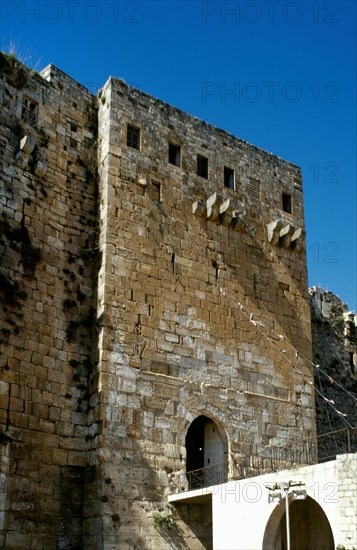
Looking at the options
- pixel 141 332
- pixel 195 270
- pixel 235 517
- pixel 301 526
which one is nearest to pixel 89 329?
pixel 141 332

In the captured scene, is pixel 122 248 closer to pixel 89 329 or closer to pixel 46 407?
pixel 89 329

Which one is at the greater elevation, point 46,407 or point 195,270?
point 195,270

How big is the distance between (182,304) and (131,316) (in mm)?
1540

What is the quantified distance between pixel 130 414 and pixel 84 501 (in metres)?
1.94

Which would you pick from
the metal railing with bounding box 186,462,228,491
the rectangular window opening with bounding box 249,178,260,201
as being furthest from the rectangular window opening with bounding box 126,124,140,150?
the metal railing with bounding box 186,462,228,491

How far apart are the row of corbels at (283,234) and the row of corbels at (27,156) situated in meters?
6.48

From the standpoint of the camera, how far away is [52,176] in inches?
672

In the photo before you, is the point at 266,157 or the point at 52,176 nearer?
the point at 52,176

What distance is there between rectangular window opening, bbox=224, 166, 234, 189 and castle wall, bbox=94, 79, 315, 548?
140 mm

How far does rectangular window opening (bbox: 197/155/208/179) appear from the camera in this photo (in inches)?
767

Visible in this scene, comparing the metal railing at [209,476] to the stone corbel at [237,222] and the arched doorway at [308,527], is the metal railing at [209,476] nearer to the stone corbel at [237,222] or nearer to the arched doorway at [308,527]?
the arched doorway at [308,527]

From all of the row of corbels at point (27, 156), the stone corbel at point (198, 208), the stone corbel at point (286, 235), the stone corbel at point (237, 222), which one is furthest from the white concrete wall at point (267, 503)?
the row of corbels at point (27, 156)

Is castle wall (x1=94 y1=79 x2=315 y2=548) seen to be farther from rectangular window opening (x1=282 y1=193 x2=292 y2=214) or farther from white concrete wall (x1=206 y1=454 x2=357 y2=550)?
white concrete wall (x1=206 y1=454 x2=357 y2=550)

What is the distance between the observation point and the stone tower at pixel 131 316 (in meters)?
15.1
